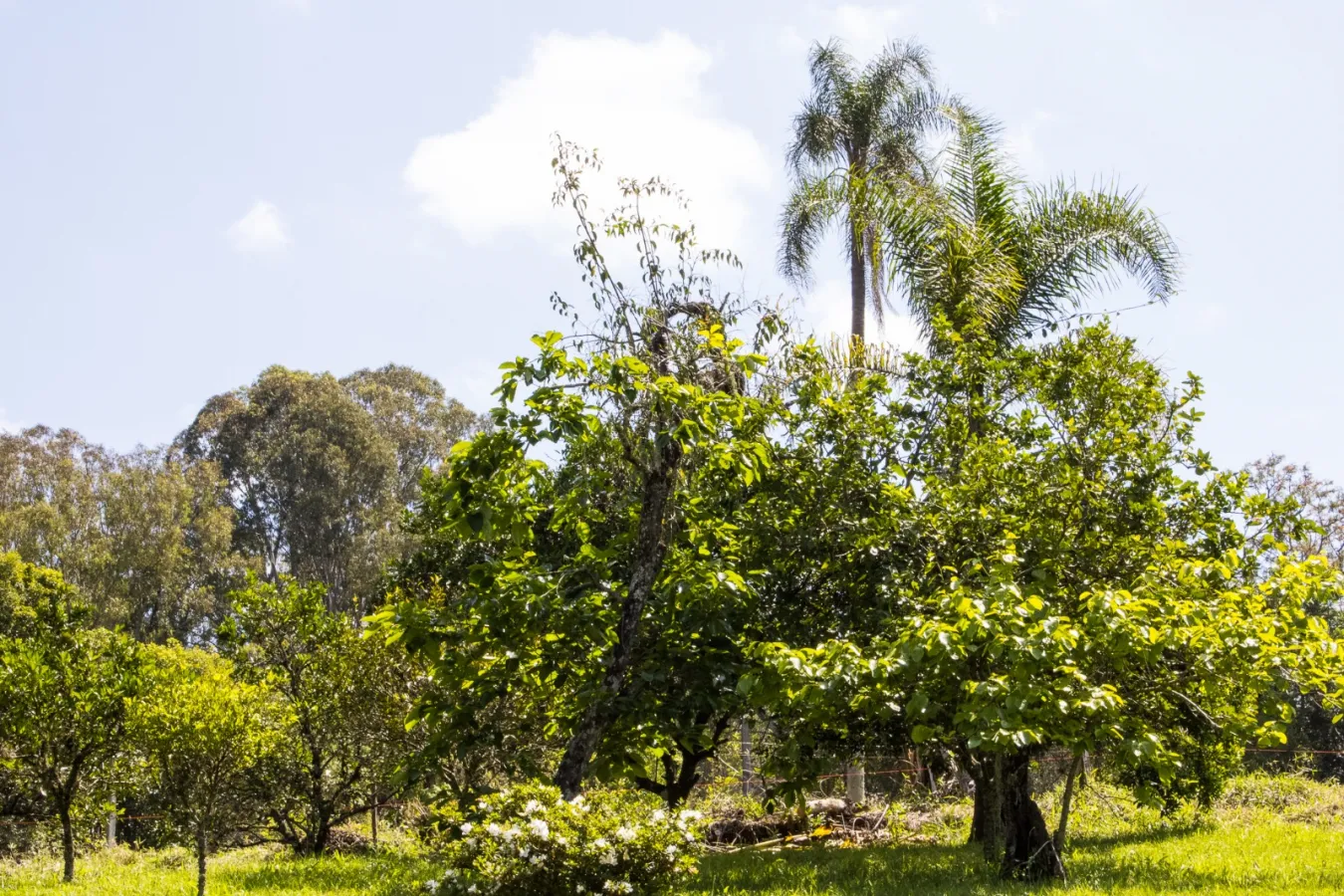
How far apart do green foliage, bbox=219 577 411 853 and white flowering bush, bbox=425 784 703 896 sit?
573cm

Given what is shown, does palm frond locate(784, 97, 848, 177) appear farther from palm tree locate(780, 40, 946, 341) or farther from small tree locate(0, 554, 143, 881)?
small tree locate(0, 554, 143, 881)

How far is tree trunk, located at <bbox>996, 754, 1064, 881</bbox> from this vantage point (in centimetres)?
820

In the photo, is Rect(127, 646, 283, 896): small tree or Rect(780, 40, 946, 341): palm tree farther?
Rect(780, 40, 946, 341): palm tree

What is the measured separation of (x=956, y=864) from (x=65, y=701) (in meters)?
8.94

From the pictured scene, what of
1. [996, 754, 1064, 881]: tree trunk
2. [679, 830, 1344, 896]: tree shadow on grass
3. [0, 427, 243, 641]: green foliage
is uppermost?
[0, 427, 243, 641]: green foliage

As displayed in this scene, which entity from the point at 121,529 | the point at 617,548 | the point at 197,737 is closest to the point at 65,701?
the point at 197,737

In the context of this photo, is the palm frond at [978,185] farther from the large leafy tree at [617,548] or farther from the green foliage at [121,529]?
the green foliage at [121,529]

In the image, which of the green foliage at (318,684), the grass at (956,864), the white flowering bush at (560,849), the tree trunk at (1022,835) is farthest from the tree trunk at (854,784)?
the white flowering bush at (560,849)

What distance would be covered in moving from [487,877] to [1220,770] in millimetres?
9128

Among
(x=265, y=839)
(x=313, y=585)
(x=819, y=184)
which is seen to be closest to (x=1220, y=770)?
(x=819, y=184)

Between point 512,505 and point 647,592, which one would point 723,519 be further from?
point 512,505

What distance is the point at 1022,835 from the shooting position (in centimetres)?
841

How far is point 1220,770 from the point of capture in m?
11.9

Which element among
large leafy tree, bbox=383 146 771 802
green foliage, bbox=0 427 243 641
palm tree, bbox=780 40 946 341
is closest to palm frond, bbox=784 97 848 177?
palm tree, bbox=780 40 946 341
